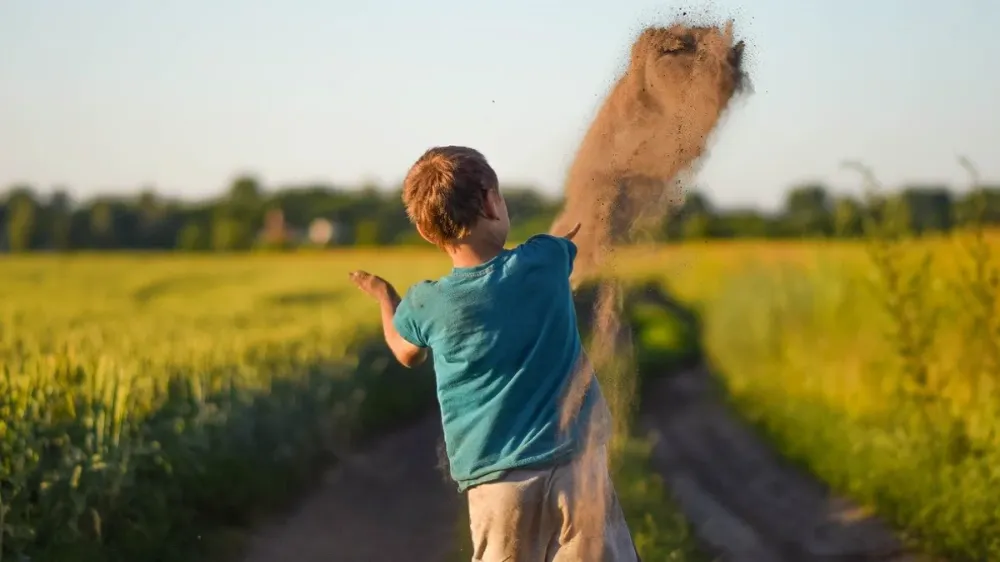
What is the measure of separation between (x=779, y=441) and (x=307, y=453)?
13.3 feet

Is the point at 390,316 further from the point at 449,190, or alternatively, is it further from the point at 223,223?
the point at 223,223

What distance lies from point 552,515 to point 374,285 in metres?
0.87

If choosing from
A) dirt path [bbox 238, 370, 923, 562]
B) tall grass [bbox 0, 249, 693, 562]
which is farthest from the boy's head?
dirt path [bbox 238, 370, 923, 562]

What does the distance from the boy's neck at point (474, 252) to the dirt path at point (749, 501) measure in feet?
11.5

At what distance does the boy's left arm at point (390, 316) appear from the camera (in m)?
3.66

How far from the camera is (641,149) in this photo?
3799mm

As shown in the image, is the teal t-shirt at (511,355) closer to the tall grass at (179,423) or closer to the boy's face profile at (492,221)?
the boy's face profile at (492,221)

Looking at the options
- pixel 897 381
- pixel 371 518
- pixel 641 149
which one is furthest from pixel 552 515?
pixel 897 381

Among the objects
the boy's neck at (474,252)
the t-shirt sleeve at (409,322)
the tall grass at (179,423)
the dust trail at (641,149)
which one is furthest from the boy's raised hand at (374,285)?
the tall grass at (179,423)

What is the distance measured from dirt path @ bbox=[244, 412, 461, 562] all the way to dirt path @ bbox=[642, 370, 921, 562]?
1.51 m

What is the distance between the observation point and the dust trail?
3.73 m

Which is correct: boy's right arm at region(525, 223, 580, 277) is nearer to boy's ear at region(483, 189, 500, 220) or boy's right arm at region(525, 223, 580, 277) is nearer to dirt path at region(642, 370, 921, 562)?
boy's ear at region(483, 189, 500, 220)

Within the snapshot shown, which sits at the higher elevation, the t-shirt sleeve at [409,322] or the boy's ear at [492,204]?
the boy's ear at [492,204]

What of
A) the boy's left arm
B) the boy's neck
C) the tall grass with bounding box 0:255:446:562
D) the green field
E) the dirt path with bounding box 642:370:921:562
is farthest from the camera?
the dirt path with bounding box 642:370:921:562
